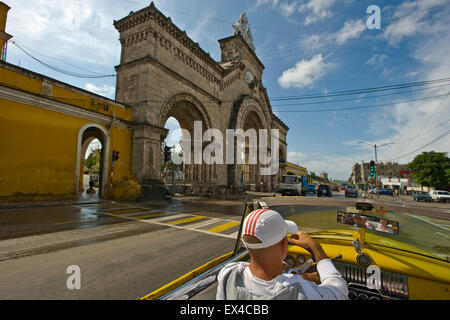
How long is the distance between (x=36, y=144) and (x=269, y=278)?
13.8 m

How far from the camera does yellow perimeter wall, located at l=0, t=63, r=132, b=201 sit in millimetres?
9898

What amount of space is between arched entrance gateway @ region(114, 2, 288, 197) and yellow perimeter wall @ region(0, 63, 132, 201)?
3608mm

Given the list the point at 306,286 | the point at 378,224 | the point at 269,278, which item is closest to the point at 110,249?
the point at 269,278

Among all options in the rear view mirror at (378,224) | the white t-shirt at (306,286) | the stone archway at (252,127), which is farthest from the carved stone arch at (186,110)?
the white t-shirt at (306,286)

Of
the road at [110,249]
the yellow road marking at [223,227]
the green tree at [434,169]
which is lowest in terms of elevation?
the yellow road marking at [223,227]

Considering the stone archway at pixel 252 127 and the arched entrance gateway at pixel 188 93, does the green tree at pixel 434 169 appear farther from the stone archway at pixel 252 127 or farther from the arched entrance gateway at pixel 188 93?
the arched entrance gateway at pixel 188 93

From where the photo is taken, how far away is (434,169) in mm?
41094

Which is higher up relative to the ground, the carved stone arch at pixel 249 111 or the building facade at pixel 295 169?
the carved stone arch at pixel 249 111

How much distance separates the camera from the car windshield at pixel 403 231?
2059mm

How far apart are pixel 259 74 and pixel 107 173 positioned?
28.2m

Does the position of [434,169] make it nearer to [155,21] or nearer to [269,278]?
[155,21]

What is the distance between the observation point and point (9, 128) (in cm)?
995

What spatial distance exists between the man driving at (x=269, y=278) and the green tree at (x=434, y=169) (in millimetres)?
56041

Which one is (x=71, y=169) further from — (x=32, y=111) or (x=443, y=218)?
(x=443, y=218)
